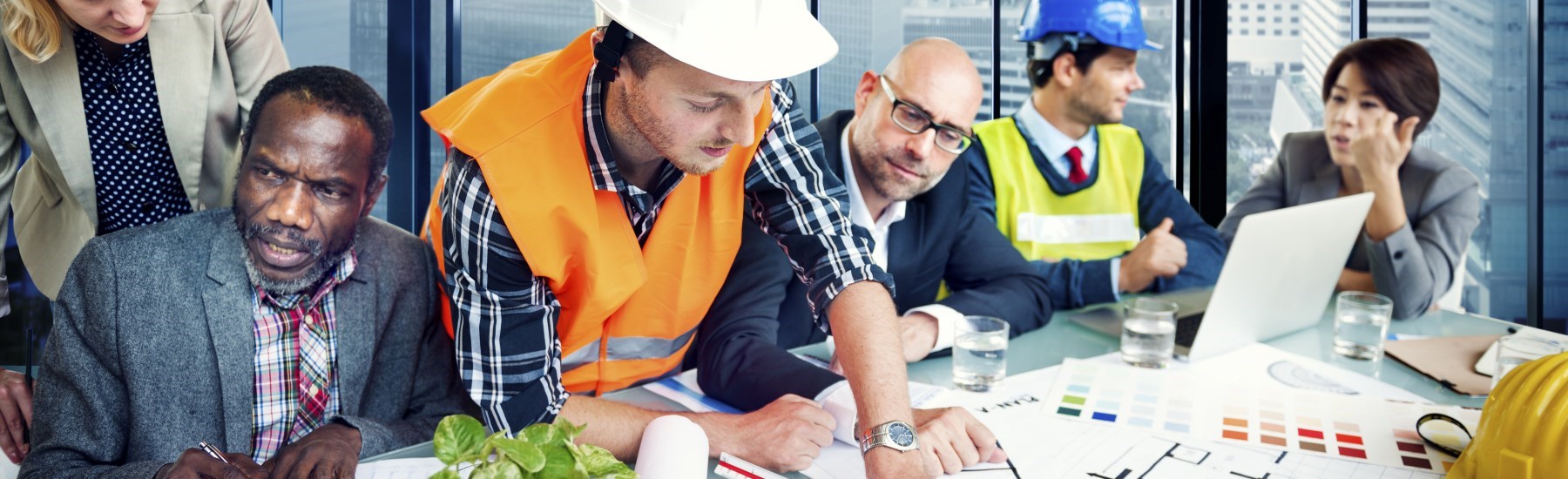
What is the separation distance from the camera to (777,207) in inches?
65.4

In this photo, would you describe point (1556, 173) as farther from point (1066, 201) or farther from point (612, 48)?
point (612, 48)

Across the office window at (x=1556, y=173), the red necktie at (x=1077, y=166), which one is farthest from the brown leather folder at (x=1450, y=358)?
the office window at (x=1556, y=173)

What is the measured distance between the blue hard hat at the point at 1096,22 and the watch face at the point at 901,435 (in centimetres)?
195

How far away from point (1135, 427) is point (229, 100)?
65.4 inches

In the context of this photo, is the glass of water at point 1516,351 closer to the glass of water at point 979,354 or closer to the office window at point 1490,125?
the glass of water at point 979,354

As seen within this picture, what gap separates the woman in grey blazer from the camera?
259 cm

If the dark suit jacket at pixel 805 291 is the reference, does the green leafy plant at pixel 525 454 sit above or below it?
above

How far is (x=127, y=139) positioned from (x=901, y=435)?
148 cm

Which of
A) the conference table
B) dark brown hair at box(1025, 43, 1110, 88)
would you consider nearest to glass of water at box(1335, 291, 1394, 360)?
the conference table

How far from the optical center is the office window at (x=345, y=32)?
270 cm

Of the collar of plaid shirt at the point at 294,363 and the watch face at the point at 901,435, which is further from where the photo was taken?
the collar of plaid shirt at the point at 294,363

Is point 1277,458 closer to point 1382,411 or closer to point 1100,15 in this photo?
point 1382,411

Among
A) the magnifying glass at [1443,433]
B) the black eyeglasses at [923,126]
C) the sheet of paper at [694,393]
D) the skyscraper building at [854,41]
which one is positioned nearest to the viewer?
the magnifying glass at [1443,433]

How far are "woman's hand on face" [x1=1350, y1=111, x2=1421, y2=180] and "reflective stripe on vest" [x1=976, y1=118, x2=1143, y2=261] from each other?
56 centimetres
